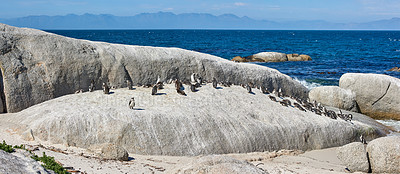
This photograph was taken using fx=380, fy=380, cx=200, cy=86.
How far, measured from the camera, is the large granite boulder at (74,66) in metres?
14.2

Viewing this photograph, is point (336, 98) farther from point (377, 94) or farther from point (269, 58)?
point (269, 58)

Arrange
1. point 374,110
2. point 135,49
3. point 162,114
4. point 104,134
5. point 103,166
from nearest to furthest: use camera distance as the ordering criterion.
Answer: point 103,166 < point 104,134 < point 162,114 < point 135,49 < point 374,110

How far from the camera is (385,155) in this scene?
41.7ft

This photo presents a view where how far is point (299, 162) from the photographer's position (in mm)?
13555

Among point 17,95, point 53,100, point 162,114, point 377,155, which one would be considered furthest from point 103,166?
point 377,155

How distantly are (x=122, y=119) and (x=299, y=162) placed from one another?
640cm

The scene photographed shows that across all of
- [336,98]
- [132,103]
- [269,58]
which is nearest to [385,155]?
[132,103]

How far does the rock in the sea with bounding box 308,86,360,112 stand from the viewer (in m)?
24.1

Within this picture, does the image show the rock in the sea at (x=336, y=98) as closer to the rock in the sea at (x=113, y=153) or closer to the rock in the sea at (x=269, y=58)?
the rock in the sea at (x=113, y=153)

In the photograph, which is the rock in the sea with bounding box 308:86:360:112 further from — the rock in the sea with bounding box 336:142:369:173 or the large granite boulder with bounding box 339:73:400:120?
the rock in the sea with bounding box 336:142:369:173

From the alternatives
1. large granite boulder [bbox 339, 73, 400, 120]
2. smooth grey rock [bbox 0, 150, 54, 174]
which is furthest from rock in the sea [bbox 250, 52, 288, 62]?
smooth grey rock [bbox 0, 150, 54, 174]

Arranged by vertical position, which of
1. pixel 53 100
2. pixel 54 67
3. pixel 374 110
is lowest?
pixel 374 110

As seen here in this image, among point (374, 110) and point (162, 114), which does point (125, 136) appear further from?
point (374, 110)

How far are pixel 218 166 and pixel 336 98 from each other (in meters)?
18.4
